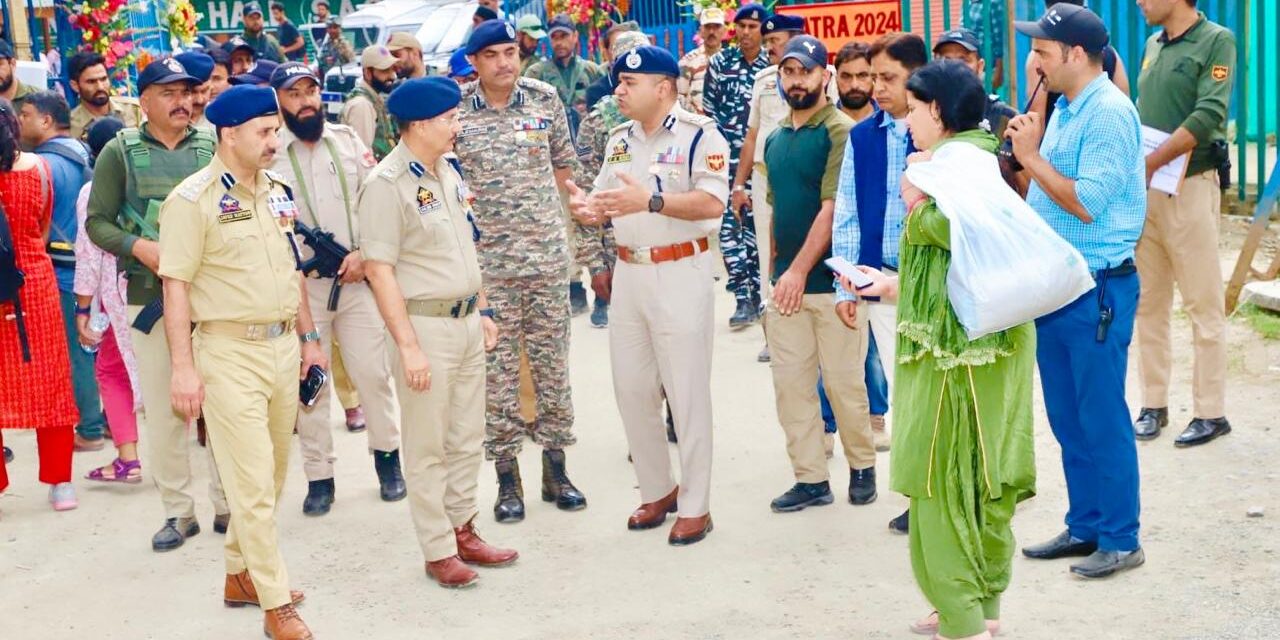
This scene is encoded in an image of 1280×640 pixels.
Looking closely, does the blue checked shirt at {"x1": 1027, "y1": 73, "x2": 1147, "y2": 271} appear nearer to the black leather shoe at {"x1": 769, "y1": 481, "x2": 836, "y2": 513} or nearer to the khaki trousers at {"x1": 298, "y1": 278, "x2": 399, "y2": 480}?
the black leather shoe at {"x1": 769, "y1": 481, "x2": 836, "y2": 513}

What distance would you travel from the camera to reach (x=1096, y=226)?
526 cm

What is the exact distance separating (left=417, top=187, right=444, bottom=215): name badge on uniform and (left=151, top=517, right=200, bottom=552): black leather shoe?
2.04 metres

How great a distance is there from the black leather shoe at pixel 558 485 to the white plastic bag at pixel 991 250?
104 inches

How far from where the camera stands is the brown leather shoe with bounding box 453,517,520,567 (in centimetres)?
591

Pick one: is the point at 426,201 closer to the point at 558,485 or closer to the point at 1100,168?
the point at 558,485

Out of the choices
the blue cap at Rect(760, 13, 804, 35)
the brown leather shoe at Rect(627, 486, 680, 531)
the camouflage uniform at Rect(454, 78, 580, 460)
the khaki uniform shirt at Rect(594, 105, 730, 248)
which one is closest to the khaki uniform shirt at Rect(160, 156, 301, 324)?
the camouflage uniform at Rect(454, 78, 580, 460)

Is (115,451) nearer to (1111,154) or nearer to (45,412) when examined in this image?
(45,412)

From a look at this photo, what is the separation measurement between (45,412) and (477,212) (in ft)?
7.98

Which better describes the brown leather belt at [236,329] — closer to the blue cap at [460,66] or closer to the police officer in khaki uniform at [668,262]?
the police officer in khaki uniform at [668,262]

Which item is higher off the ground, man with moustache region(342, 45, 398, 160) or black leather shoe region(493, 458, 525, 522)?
man with moustache region(342, 45, 398, 160)

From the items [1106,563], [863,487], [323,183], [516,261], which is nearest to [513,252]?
[516,261]

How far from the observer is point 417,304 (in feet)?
18.5

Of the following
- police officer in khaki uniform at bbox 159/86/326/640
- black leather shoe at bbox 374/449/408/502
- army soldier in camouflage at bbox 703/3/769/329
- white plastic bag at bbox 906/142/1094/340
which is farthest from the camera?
army soldier in camouflage at bbox 703/3/769/329

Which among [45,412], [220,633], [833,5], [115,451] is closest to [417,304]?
[220,633]
